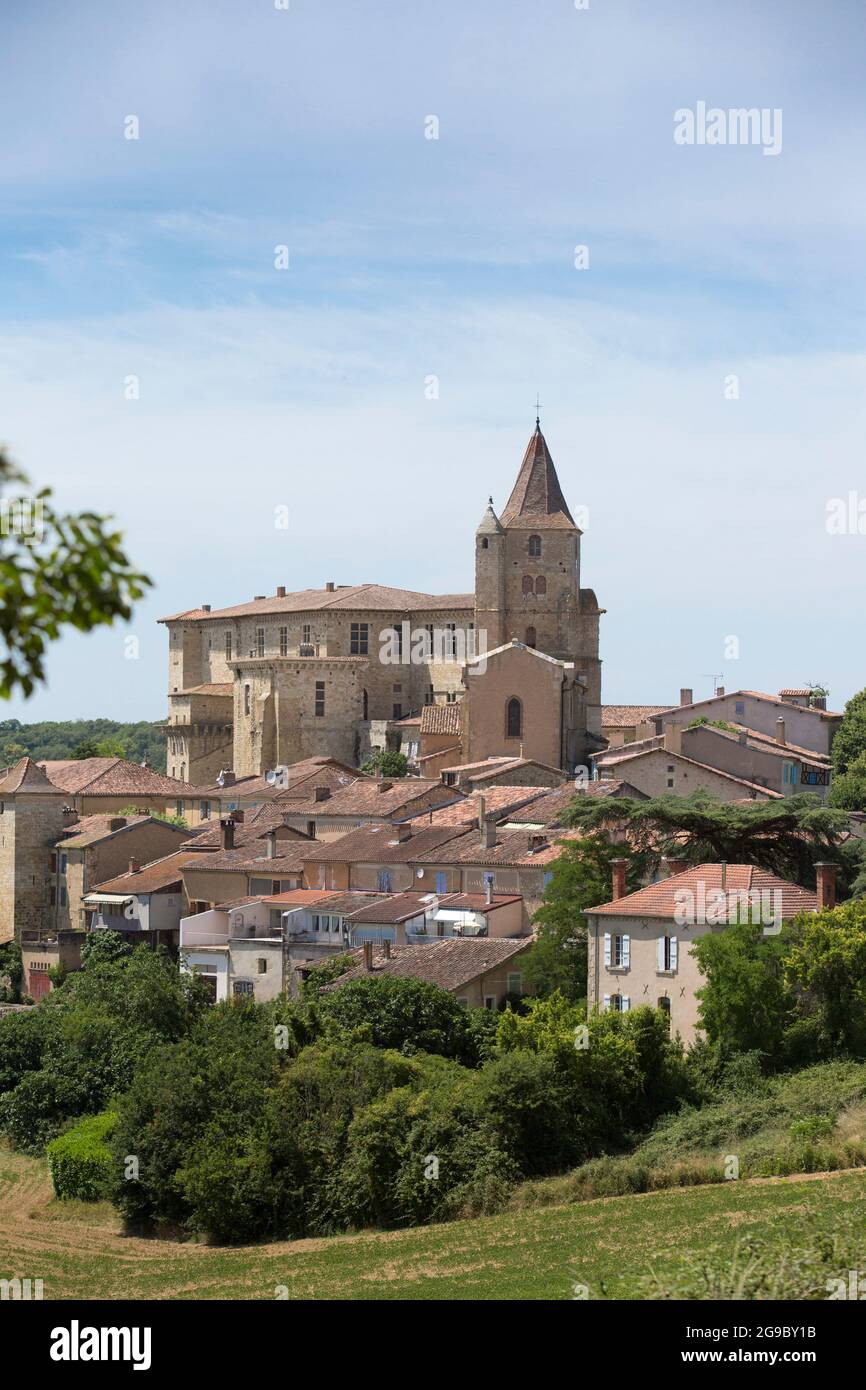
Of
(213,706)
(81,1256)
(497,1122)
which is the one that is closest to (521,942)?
(497,1122)

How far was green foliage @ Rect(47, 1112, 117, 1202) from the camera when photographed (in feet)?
111

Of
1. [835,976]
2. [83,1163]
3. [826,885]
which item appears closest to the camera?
[835,976]

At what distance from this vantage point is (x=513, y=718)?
6988cm

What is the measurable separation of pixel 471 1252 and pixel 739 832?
16.6 m

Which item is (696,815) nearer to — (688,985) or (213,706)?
(688,985)

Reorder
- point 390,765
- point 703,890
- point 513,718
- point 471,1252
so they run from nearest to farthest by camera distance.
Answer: point 471,1252 < point 703,890 < point 513,718 < point 390,765

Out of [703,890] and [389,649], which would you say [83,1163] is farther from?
[389,649]

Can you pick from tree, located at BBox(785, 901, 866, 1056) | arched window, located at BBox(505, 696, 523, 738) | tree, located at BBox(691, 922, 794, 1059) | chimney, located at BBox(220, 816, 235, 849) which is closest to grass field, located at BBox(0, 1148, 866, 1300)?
tree, located at BBox(691, 922, 794, 1059)

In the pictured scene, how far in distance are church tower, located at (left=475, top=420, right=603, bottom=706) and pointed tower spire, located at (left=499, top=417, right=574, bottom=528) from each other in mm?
119

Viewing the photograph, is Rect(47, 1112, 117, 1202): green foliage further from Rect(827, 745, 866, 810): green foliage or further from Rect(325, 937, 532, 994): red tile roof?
Rect(827, 745, 866, 810): green foliage

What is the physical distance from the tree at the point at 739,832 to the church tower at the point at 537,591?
40208mm

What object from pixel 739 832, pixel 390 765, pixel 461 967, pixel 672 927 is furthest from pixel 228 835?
pixel 672 927
